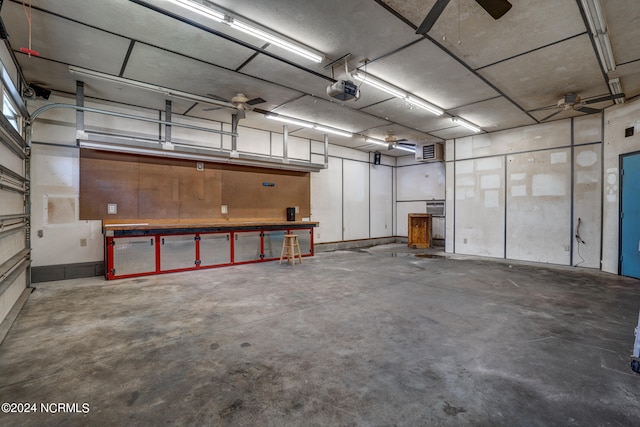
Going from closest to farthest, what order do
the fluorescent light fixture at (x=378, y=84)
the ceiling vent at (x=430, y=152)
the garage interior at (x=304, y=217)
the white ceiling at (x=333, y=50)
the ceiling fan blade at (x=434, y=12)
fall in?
the garage interior at (x=304, y=217) < the ceiling fan blade at (x=434, y=12) < the white ceiling at (x=333, y=50) < the fluorescent light fixture at (x=378, y=84) < the ceiling vent at (x=430, y=152)

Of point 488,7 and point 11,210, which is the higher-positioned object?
point 488,7

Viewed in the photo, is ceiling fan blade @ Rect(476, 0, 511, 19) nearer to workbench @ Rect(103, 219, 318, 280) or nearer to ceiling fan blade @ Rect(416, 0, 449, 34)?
ceiling fan blade @ Rect(416, 0, 449, 34)

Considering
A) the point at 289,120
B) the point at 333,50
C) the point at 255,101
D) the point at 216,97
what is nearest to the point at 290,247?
the point at 289,120

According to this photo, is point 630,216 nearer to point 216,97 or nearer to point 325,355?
point 325,355

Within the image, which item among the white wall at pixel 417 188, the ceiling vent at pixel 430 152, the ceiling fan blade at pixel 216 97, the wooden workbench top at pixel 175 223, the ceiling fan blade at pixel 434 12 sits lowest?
the wooden workbench top at pixel 175 223

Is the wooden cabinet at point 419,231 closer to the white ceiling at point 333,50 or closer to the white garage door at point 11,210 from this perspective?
the white ceiling at point 333,50

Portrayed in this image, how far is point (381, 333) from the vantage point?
120 inches

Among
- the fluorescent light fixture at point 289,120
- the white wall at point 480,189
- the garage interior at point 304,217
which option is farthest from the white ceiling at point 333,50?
the white wall at point 480,189

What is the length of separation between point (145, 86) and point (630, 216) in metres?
9.25

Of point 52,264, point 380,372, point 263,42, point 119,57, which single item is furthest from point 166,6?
point 52,264

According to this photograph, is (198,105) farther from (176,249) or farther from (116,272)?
(116,272)

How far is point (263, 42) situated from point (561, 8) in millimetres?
3388

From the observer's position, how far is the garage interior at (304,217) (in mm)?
2156

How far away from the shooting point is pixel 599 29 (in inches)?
132
